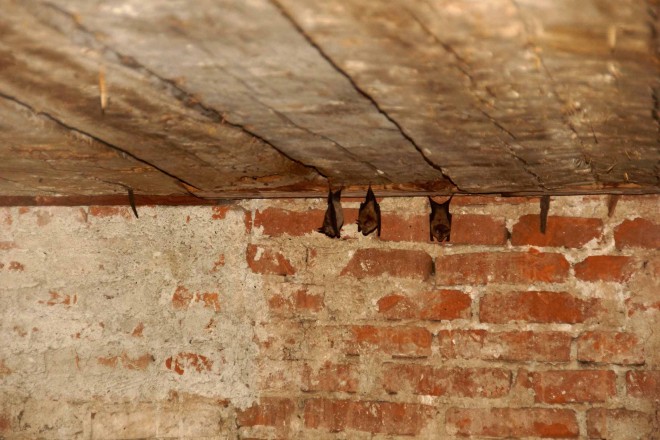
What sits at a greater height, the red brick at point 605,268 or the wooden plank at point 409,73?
the wooden plank at point 409,73

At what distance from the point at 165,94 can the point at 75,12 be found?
0.28 m

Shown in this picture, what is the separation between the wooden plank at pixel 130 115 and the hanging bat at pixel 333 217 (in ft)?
0.21

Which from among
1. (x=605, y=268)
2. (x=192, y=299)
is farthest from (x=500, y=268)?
(x=192, y=299)

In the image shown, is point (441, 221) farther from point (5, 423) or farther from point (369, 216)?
point (5, 423)

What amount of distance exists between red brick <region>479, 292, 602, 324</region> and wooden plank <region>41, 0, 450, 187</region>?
1.81 ft

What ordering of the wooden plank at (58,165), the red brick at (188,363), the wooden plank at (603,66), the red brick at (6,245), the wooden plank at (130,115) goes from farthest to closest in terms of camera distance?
the red brick at (6,245), the red brick at (188,363), the wooden plank at (58,165), the wooden plank at (130,115), the wooden plank at (603,66)

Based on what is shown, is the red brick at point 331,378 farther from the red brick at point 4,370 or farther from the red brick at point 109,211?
the red brick at point 4,370

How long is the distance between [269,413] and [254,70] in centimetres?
116

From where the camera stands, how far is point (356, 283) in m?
1.97

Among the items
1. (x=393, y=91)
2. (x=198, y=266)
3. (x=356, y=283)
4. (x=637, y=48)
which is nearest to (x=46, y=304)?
(x=198, y=266)

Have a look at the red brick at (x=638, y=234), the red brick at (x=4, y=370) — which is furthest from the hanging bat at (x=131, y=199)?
the red brick at (x=638, y=234)

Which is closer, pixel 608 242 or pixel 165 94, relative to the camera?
pixel 165 94

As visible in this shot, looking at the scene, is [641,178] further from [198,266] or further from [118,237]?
[118,237]

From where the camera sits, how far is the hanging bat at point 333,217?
185cm
